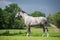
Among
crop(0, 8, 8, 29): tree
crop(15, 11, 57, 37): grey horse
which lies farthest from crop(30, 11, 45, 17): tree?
crop(0, 8, 8, 29): tree

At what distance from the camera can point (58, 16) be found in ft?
4.61

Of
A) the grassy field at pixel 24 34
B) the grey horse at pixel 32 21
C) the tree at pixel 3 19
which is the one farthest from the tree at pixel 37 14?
the tree at pixel 3 19

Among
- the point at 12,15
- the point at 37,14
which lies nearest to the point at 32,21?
the point at 37,14

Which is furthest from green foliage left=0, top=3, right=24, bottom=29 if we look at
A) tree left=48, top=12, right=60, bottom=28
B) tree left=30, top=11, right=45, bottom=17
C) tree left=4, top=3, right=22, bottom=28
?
tree left=48, top=12, right=60, bottom=28

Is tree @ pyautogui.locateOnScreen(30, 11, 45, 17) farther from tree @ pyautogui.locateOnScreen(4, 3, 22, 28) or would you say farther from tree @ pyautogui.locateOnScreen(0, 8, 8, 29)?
tree @ pyautogui.locateOnScreen(0, 8, 8, 29)

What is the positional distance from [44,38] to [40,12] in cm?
31

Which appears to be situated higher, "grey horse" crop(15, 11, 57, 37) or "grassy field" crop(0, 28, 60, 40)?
"grey horse" crop(15, 11, 57, 37)

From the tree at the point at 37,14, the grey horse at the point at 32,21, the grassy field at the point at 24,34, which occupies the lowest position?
the grassy field at the point at 24,34

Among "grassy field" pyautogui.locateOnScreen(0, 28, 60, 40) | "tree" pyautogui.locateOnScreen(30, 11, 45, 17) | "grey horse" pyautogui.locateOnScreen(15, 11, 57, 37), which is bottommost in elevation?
"grassy field" pyautogui.locateOnScreen(0, 28, 60, 40)

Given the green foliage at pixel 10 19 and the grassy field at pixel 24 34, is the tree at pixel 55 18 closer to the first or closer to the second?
the grassy field at pixel 24 34

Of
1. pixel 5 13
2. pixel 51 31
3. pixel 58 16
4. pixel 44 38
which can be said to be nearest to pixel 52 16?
pixel 58 16

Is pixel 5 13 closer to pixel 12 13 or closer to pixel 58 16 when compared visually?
pixel 12 13

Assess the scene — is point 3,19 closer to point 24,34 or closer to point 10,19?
point 10,19

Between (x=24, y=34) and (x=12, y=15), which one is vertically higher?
(x=12, y=15)
